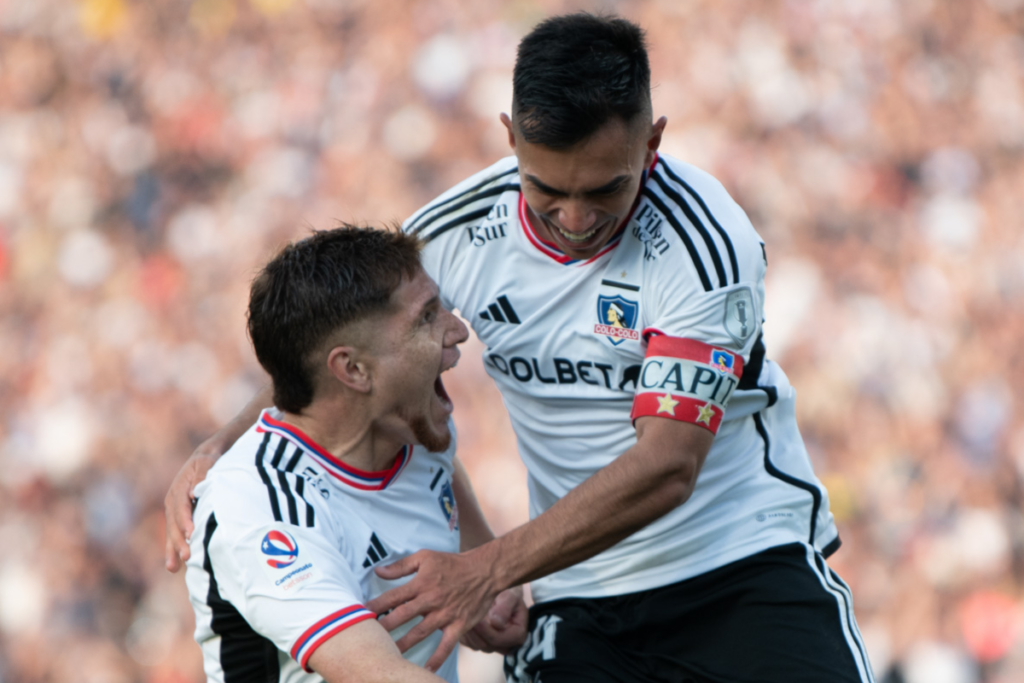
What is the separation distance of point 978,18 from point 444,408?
7.40 metres

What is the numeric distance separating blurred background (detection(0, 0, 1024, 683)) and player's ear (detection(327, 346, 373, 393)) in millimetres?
4356

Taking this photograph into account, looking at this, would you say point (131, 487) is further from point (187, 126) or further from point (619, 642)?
point (619, 642)

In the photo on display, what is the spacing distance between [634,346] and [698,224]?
348 mm

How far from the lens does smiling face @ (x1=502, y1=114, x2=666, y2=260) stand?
7.72ft

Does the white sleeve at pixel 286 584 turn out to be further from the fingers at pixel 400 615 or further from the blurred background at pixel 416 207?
the blurred background at pixel 416 207

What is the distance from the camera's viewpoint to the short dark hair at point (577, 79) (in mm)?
2326

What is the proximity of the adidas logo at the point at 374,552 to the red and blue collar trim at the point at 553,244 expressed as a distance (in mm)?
900

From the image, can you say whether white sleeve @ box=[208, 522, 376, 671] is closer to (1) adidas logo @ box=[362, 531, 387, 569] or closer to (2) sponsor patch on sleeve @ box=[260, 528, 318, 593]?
(2) sponsor patch on sleeve @ box=[260, 528, 318, 593]

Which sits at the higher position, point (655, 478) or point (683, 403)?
point (683, 403)

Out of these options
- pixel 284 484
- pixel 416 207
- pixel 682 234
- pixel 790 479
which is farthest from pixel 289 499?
pixel 416 207

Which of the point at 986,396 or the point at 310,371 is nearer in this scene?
the point at 310,371

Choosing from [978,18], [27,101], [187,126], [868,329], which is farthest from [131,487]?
[978,18]

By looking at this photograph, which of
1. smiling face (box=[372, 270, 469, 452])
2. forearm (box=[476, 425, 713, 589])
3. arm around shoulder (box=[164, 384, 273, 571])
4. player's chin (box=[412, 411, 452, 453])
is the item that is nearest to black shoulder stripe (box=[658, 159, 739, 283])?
forearm (box=[476, 425, 713, 589])

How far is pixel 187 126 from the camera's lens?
9016mm
